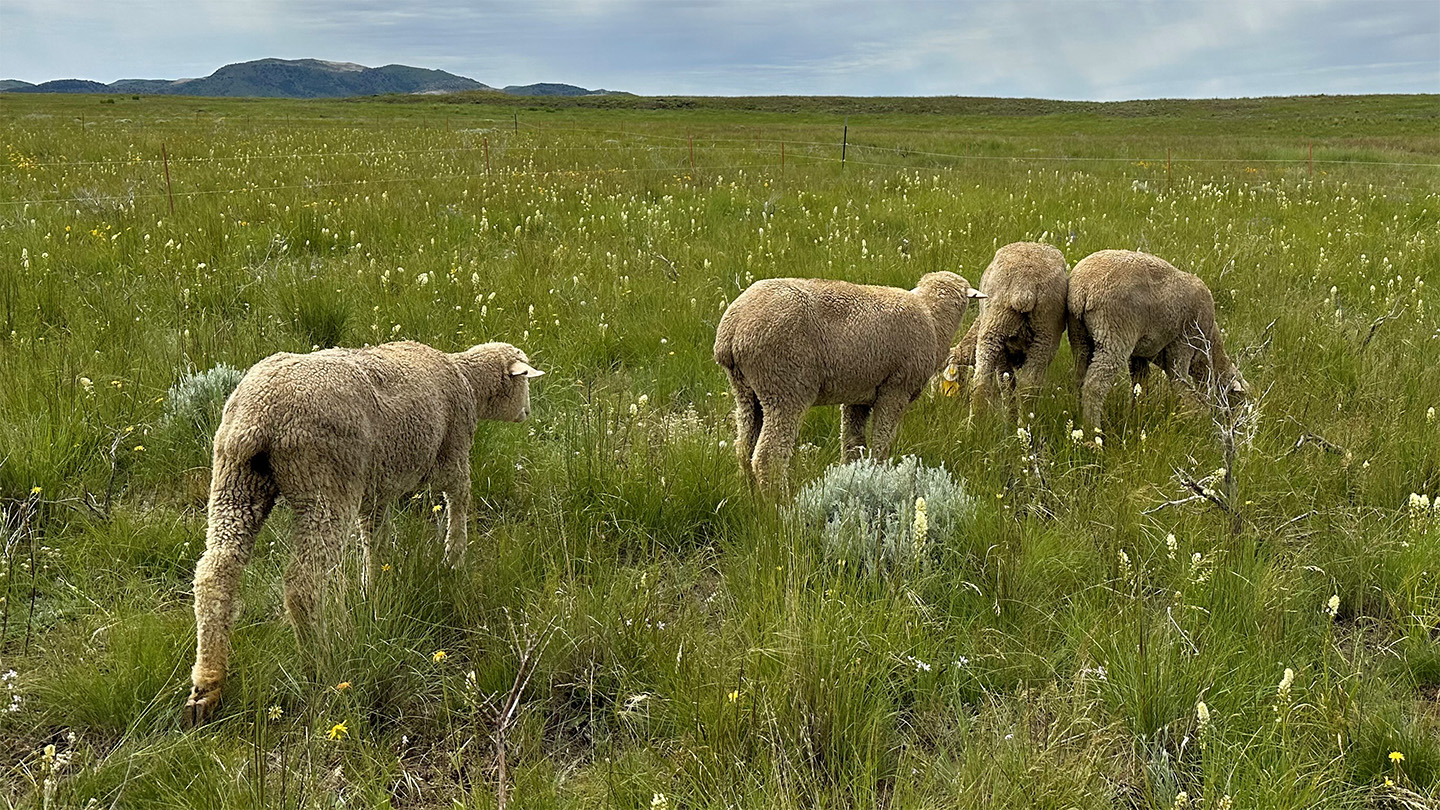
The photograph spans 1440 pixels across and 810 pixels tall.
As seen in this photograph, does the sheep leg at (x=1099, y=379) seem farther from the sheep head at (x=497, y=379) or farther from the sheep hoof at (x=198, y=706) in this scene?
the sheep hoof at (x=198, y=706)

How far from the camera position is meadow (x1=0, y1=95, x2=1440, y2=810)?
8.30ft

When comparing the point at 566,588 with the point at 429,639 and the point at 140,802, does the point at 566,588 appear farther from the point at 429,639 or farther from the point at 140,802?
the point at 140,802

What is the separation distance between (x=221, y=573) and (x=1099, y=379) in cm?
490

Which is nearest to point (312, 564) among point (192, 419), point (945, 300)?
point (192, 419)

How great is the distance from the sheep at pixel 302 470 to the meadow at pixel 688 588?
0.14 metres

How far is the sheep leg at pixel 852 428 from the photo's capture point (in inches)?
197

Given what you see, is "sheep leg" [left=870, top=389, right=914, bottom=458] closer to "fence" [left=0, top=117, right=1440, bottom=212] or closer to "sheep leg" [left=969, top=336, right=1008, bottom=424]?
"sheep leg" [left=969, top=336, right=1008, bottom=424]

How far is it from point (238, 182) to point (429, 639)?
533 inches

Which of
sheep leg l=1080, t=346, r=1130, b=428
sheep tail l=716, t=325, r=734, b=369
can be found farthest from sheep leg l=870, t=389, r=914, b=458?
sheep leg l=1080, t=346, r=1130, b=428

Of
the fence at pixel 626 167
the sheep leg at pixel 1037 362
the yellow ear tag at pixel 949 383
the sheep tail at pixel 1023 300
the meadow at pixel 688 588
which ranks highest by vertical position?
the fence at pixel 626 167

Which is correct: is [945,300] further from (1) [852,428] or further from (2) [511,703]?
(2) [511,703]

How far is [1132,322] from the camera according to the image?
17.4 feet

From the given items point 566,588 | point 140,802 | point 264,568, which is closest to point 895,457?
point 566,588

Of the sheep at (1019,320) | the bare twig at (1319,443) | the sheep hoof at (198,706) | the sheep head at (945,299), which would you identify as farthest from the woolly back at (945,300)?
the sheep hoof at (198,706)
